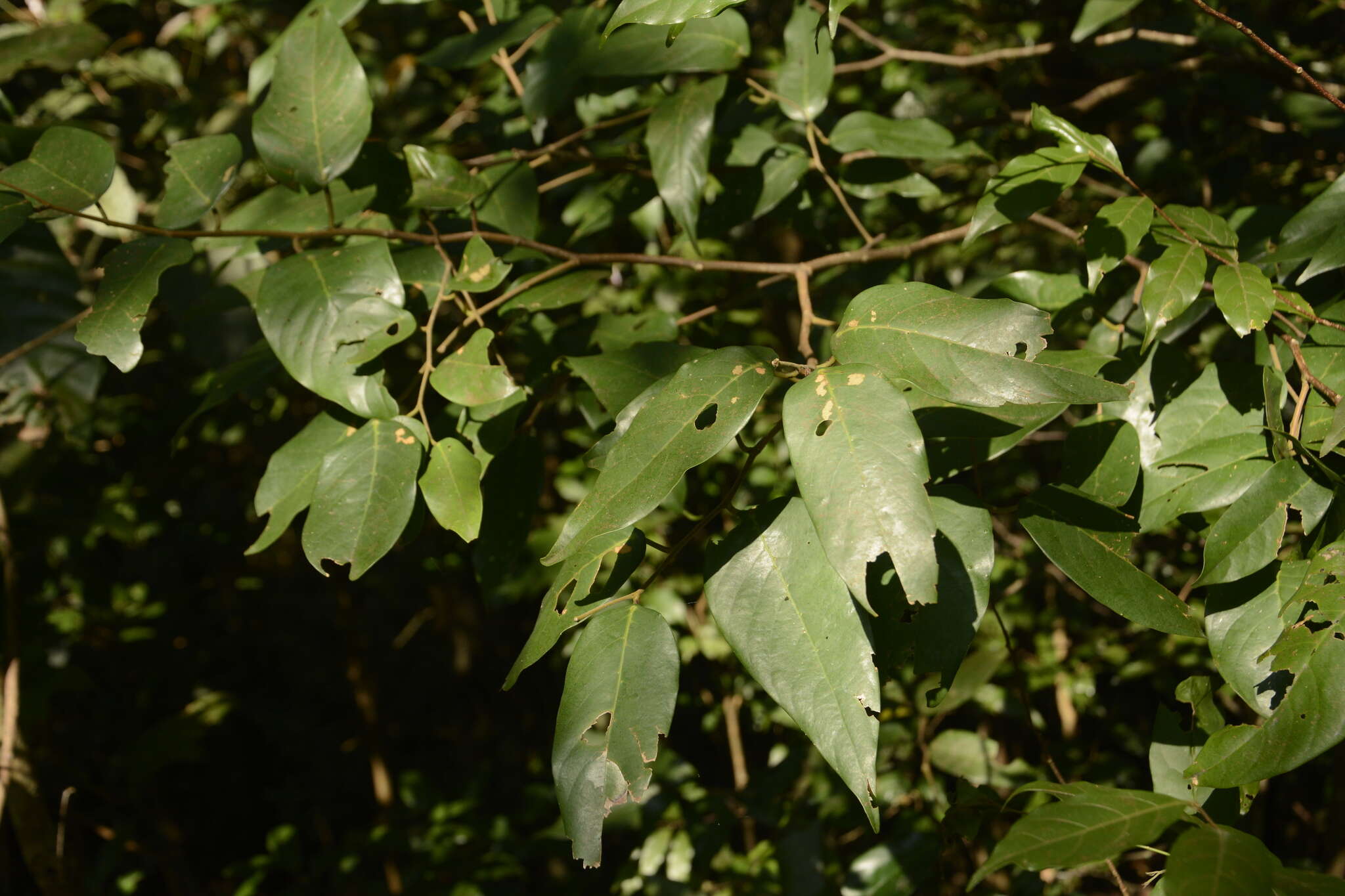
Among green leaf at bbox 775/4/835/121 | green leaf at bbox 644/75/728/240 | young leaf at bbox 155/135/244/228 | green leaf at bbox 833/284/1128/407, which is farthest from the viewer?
green leaf at bbox 775/4/835/121

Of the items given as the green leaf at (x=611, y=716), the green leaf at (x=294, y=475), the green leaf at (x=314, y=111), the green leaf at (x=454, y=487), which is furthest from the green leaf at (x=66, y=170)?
the green leaf at (x=611, y=716)

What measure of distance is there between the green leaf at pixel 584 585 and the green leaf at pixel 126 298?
0.44 metres

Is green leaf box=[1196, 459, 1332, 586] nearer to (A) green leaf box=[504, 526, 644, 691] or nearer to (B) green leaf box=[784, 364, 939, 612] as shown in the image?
(B) green leaf box=[784, 364, 939, 612]

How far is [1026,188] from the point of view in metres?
0.96

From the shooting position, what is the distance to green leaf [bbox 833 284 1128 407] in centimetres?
65

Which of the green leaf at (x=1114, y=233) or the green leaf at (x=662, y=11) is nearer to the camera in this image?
the green leaf at (x=662, y=11)

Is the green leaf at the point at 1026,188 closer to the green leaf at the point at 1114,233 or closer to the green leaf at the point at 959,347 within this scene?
the green leaf at the point at 1114,233

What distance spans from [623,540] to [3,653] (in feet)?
5.11

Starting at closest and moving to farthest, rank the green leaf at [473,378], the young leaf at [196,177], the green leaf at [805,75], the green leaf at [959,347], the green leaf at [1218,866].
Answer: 1. the green leaf at [1218,866]
2. the green leaf at [959,347]
3. the green leaf at [473,378]
4. the young leaf at [196,177]
5. the green leaf at [805,75]

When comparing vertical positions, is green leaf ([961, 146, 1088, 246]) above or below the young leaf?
above

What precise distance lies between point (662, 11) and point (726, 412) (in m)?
0.36

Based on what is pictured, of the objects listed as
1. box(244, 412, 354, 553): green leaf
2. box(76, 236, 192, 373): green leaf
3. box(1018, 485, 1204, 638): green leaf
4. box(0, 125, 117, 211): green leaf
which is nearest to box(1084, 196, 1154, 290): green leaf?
box(1018, 485, 1204, 638): green leaf

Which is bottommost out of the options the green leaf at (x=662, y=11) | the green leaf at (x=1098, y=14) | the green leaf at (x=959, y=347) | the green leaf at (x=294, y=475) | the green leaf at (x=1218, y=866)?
the green leaf at (x=294, y=475)

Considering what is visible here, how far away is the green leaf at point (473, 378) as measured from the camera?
2.91ft
